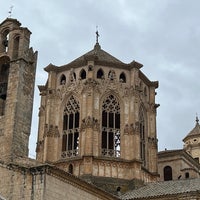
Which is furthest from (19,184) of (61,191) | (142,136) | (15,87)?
(142,136)

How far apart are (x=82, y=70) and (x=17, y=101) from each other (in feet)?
43.7

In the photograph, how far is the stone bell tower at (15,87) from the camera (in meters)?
25.1

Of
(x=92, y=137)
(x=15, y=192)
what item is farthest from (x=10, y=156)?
(x=92, y=137)

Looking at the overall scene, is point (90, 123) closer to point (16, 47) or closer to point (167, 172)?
point (16, 47)

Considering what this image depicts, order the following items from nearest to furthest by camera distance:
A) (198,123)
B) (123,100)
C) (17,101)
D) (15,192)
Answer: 1. (15,192)
2. (17,101)
3. (123,100)
4. (198,123)

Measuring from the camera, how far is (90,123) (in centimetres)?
3588

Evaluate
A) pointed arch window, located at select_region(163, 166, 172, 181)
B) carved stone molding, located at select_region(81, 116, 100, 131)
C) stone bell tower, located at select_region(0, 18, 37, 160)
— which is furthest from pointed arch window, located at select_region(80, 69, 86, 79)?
pointed arch window, located at select_region(163, 166, 172, 181)

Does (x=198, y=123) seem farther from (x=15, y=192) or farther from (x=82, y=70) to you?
(x=15, y=192)

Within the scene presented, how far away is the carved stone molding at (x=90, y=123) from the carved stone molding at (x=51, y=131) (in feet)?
7.51

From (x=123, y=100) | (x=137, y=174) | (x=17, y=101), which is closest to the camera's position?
(x=17, y=101)

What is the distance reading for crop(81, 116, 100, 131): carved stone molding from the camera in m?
35.9

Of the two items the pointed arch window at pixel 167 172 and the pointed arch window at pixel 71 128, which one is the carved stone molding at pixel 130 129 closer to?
the pointed arch window at pixel 71 128

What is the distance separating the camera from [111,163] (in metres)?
35.2

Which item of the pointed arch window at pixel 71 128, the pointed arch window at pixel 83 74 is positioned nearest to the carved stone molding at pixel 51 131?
the pointed arch window at pixel 71 128
